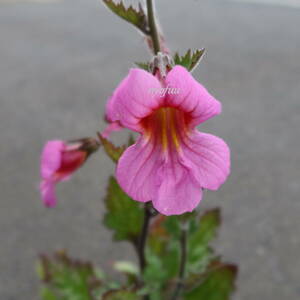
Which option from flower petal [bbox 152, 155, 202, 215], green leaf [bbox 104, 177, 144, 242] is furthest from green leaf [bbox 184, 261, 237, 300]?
flower petal [bbox 152, 155, 202, 215]

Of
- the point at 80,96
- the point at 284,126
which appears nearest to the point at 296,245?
the point at 284,126

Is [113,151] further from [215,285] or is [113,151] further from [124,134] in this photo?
[124,134]

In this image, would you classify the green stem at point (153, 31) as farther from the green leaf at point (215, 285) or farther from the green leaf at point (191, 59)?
the green leaf at point (215, 285)

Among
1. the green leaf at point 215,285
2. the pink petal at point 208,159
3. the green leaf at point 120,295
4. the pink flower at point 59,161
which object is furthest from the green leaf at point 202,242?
the pink petal at point 208,159

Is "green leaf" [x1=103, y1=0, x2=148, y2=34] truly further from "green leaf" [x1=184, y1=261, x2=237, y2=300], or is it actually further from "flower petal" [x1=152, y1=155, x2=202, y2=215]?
"green leaf" [x1=184, y1=261, x2=237, y2=300]

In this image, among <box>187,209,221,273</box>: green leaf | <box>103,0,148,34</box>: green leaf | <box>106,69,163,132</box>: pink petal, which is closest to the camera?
<box>106,69,163,132</box>: pink petal

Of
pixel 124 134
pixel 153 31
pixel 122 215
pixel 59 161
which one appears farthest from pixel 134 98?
pixel 124 134
